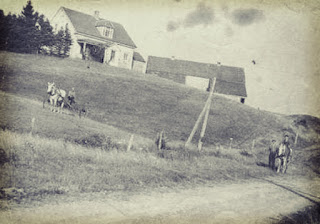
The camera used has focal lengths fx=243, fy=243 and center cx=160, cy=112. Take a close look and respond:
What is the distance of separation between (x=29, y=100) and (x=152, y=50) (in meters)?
3.05

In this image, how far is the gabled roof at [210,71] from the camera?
19.7 feet

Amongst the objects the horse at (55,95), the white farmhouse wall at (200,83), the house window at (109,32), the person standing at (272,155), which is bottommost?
the person standing at (272,155)

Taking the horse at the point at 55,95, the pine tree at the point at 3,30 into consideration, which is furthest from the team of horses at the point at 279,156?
the pine tree at the point at 3,30

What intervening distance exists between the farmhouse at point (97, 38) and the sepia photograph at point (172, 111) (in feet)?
0.18

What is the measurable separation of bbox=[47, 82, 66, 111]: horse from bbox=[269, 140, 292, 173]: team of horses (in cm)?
500

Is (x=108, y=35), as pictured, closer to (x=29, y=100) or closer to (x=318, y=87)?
(x=29, y=100)

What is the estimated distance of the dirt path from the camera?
4.24m

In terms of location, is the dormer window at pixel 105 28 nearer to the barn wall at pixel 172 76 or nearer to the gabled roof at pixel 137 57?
the gabled roof at pixel 137 57

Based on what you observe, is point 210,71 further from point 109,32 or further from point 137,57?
point 109,32

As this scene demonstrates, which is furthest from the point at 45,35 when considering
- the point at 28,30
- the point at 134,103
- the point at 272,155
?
the point at 272,155

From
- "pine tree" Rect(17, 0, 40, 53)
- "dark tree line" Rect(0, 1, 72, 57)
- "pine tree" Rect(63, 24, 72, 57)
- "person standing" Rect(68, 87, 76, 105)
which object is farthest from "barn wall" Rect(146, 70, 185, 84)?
"pine tree" Rect(17, 0, 40, 53)

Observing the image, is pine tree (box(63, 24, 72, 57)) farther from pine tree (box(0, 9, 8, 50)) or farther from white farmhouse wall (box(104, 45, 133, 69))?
pine tree (box(0, 9, 8, 50))

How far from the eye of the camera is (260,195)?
5.29 m

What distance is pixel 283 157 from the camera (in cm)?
560
